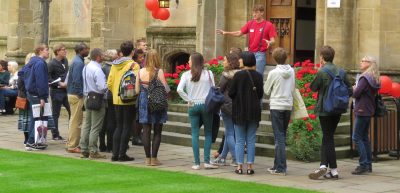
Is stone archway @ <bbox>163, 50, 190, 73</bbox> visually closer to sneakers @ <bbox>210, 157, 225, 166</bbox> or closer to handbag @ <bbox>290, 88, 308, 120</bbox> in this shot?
sneakers @ <bbox>210, 157, 225, 166</bbox>

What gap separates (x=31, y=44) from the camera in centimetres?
2839

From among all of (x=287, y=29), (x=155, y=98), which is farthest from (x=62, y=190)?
(x=287, y=29)

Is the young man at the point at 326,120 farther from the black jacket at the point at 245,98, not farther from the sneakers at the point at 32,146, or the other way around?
the sneakers at the point at 32,146

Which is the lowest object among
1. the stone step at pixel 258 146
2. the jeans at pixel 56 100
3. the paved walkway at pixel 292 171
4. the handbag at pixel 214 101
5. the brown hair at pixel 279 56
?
the paved walkway at pixel 292 171

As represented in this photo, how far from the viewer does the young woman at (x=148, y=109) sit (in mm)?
13547

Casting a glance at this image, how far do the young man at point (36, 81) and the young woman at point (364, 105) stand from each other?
→ 5784 mm

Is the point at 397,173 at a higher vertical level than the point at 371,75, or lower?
lower

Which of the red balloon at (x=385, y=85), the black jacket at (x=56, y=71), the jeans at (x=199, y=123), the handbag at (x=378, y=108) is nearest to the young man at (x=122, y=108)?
the jeans at (x=199, y=123)

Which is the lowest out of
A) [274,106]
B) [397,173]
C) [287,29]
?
[397,173]

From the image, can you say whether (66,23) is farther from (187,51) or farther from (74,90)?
(74,90)

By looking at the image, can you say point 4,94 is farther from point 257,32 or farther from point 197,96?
point 197,96

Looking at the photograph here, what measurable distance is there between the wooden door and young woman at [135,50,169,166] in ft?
21.4

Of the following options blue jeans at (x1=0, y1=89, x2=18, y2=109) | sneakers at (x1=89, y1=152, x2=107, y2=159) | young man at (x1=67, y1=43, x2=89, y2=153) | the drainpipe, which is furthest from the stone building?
sneakers at (x1=89, y1=152, x2=107, y2=159)

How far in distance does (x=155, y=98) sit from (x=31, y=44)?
51.9ft
